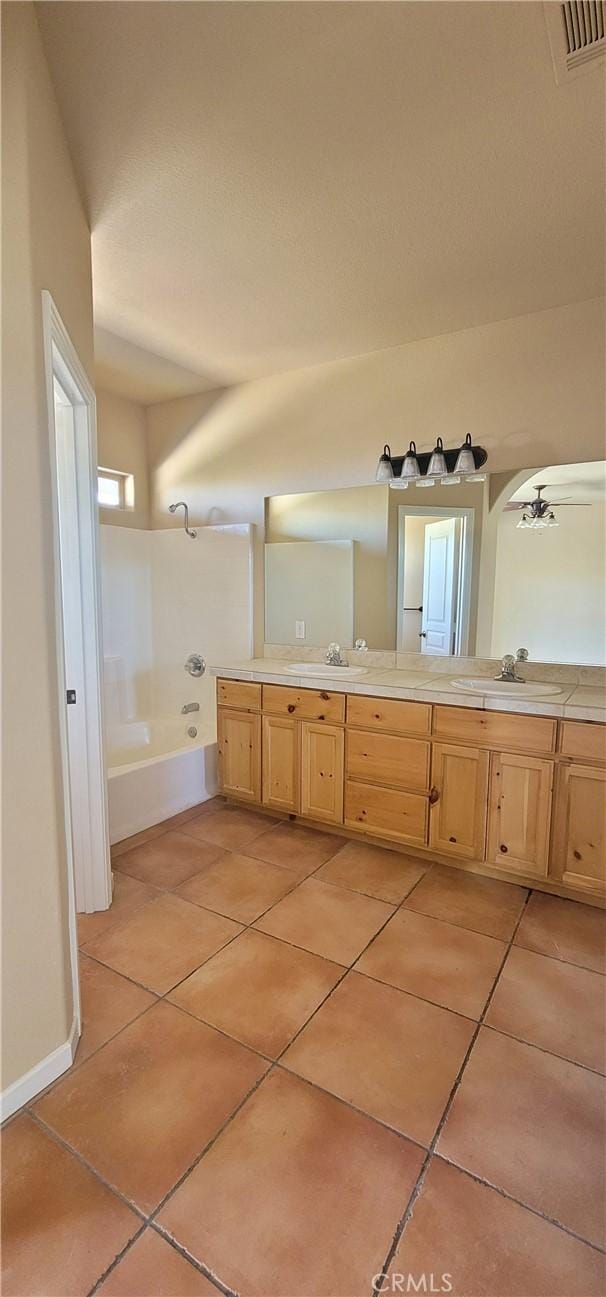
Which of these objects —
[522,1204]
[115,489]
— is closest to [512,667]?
[522,1204]

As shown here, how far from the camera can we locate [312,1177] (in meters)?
1.20

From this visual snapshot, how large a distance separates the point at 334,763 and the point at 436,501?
4.83 ft

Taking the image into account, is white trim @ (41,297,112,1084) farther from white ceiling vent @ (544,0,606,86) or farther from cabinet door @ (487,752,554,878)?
cabinet door @ (487,752,554,878)

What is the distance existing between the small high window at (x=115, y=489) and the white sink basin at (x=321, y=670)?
1.73 metres

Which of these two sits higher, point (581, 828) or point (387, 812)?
point (581, 828)

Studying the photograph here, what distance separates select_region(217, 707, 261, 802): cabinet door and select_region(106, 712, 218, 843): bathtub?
0.48 ft

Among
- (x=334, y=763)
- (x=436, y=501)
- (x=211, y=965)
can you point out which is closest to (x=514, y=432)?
(x=436, y=501)

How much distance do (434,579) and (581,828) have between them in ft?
4.47

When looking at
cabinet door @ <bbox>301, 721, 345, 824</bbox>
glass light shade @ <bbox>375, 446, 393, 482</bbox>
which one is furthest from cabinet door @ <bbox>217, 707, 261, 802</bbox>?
glass light shade @ <bbox>375, 446, 393, 482</bbox>

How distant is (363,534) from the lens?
10.1 ft

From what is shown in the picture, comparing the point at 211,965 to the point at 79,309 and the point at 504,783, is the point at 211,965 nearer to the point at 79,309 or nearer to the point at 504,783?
the point at 504,783

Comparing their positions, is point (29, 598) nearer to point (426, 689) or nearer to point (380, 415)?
point (426, 689)

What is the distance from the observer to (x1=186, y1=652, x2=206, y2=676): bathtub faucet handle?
147 inches

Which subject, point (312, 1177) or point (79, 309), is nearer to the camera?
point (312, 1177)
